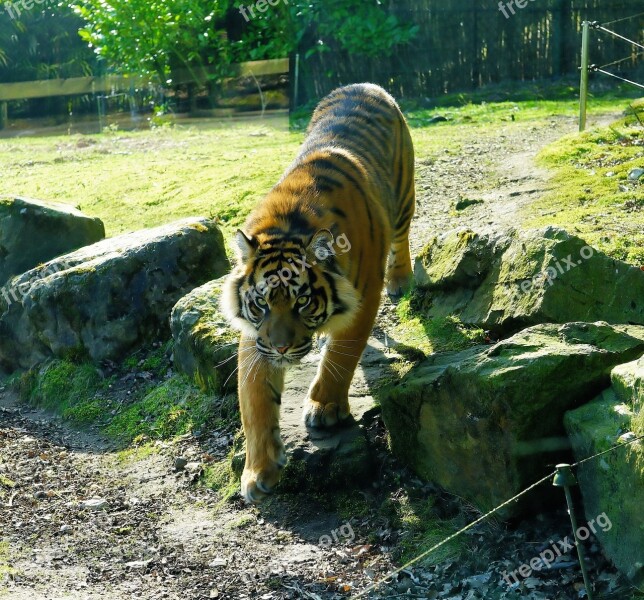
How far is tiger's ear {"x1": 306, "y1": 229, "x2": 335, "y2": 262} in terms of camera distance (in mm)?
4652

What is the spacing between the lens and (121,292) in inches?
289

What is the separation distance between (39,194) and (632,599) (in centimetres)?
970

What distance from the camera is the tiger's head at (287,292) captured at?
4.64m

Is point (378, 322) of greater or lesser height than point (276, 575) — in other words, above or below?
above

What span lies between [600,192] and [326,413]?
404 cm

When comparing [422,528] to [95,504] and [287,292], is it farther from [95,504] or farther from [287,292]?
[95,504]

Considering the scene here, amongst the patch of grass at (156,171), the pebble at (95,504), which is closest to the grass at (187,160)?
the patch of grass at (156,171)

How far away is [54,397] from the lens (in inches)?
281

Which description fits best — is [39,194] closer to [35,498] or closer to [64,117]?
[35,498]

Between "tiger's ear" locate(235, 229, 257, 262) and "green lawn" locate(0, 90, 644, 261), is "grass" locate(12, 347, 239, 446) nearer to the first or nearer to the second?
"tiger's ear" locate(235, 229, 257, 262)

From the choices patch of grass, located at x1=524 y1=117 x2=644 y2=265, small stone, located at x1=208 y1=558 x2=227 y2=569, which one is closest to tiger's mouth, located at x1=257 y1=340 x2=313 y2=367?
small stone, located at x1=208 y1=558 x2=227 y2=569

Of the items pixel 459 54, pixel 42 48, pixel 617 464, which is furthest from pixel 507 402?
pixel 42 48

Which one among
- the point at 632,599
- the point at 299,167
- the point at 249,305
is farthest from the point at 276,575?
the point at 299,167

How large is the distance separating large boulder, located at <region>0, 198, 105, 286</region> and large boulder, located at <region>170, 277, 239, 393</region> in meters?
2.55
